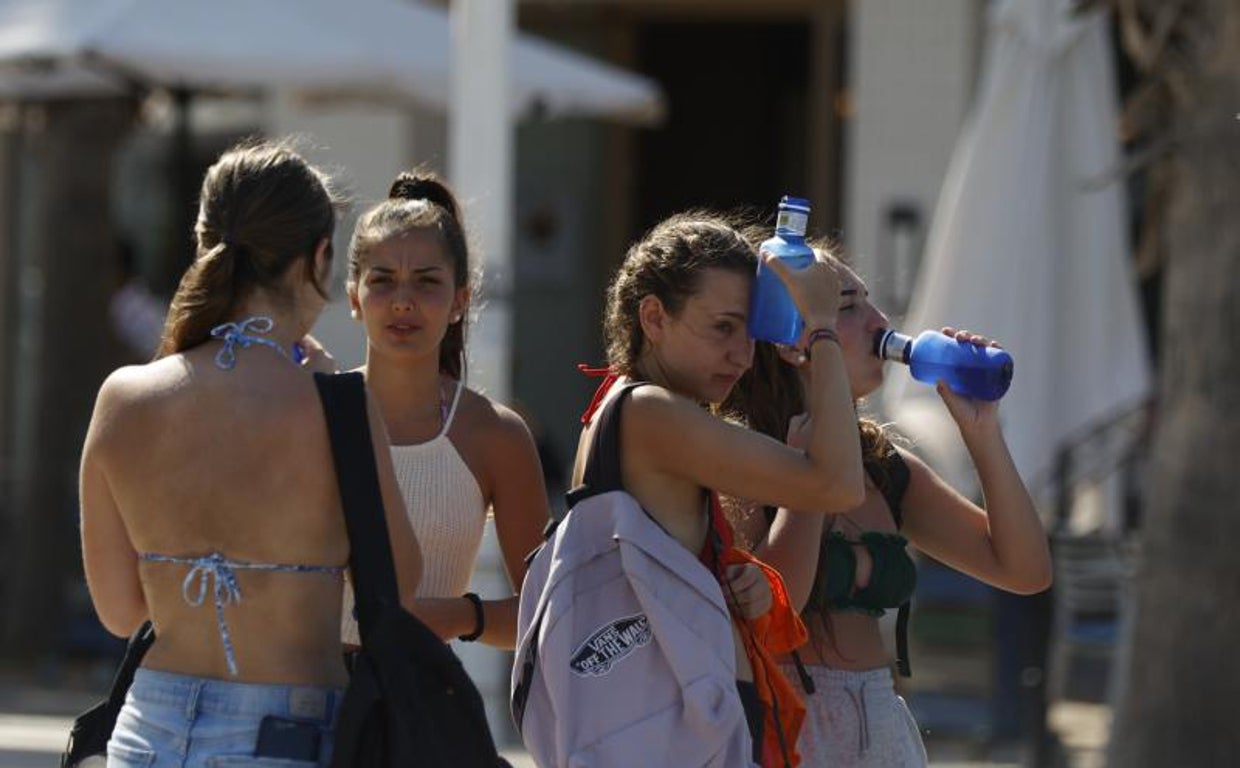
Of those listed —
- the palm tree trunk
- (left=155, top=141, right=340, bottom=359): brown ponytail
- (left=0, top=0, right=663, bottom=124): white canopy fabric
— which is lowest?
the palm tree trunk

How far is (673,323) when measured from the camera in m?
3.27

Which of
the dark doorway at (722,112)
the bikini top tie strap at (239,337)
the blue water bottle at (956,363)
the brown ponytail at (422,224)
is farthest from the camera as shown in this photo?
the dark doorway at (722,112)

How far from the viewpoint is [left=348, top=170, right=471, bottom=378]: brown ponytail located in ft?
12.1

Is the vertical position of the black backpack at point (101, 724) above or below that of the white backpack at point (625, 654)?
below

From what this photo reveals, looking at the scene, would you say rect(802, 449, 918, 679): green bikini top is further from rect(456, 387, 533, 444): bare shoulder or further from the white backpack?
rect(456, 387, 533, 444): bare shoulder

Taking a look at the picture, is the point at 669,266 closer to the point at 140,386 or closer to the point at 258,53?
the point at 140,386

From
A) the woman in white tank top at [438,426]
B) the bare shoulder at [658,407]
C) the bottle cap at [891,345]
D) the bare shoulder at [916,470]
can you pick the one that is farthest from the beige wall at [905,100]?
the bare shoulder at [658,407]

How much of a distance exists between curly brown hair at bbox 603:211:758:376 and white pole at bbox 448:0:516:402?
3365mm

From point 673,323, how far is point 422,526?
0.61 metres

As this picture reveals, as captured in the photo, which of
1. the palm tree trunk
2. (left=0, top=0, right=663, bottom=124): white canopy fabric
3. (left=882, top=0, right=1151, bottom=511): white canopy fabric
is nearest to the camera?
the palm tree trunk

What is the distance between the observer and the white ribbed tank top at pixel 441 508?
3619 millimetres

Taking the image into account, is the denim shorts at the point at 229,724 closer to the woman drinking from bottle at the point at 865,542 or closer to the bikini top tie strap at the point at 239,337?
the bikini top tie strap at the point at 239,337

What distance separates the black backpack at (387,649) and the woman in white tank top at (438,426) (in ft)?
1.60

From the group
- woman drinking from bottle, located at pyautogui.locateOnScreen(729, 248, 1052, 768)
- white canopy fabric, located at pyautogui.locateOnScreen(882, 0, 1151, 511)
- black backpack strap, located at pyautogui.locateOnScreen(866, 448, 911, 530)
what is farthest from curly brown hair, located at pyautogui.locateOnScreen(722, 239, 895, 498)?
white canopy fabric, located at pyautogui.locateOnScreen(882, 0, 1151, 511)
